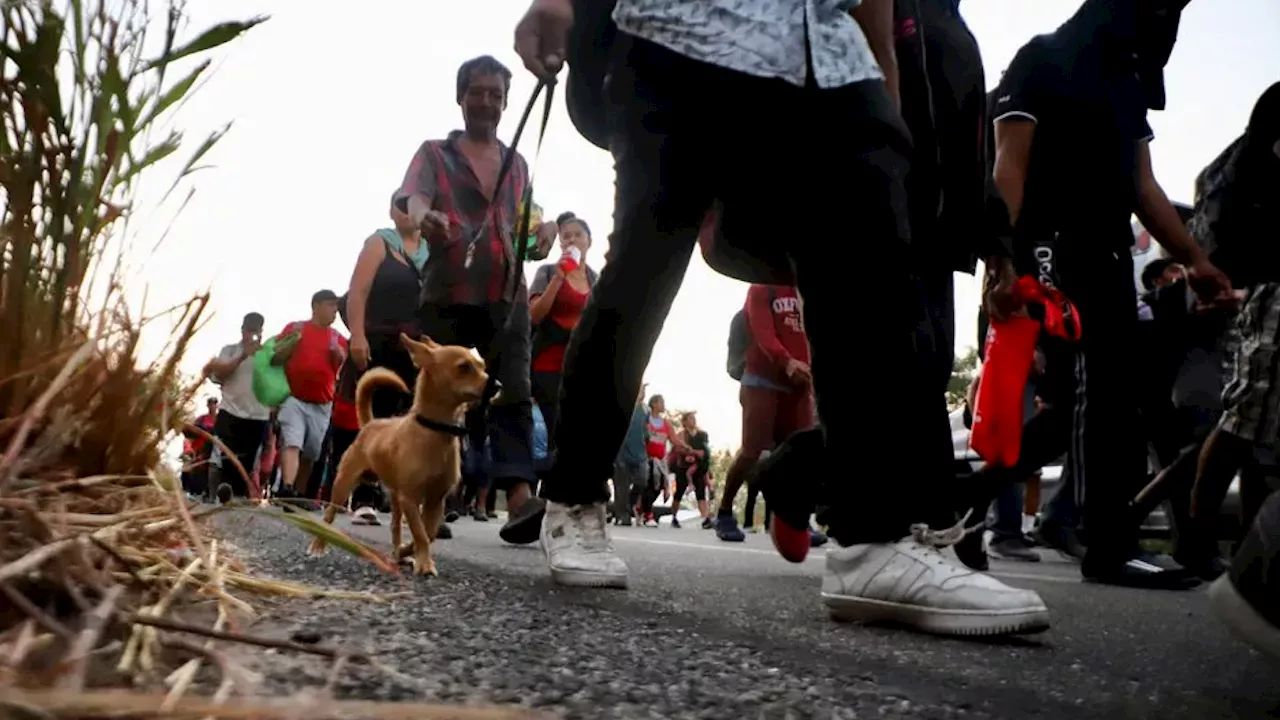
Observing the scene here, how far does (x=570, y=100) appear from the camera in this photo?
2.67 metres

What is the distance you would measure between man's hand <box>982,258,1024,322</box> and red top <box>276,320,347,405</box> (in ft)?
18.9

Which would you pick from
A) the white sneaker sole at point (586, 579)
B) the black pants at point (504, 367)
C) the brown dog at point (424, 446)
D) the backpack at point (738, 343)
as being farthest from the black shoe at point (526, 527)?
the backpack at point (738, 343)

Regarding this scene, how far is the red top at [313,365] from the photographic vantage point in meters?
7.84

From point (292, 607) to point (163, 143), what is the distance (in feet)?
2.31

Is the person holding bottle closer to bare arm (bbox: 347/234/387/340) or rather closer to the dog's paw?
bare arm (bbox: 347/234/387/340)

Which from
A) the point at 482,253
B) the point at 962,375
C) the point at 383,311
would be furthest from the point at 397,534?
the point at 962,375

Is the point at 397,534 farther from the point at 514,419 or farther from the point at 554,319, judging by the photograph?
the point at 554,319

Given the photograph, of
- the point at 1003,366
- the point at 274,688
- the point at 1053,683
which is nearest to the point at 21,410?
the point at 274,688

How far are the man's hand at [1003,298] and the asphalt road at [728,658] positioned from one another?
29.5 inches

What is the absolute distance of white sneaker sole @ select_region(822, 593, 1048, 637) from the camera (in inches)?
74.4

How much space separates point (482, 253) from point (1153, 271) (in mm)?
3463

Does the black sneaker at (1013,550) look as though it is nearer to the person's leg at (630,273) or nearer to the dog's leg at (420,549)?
the person's leg at (630,273)

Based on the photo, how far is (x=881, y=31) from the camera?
2387mm

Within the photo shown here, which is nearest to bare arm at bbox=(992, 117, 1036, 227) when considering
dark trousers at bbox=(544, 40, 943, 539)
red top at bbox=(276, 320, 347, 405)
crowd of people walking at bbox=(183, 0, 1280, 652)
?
crowd of people walking at bbox=(183, 0, 1280, 652)
